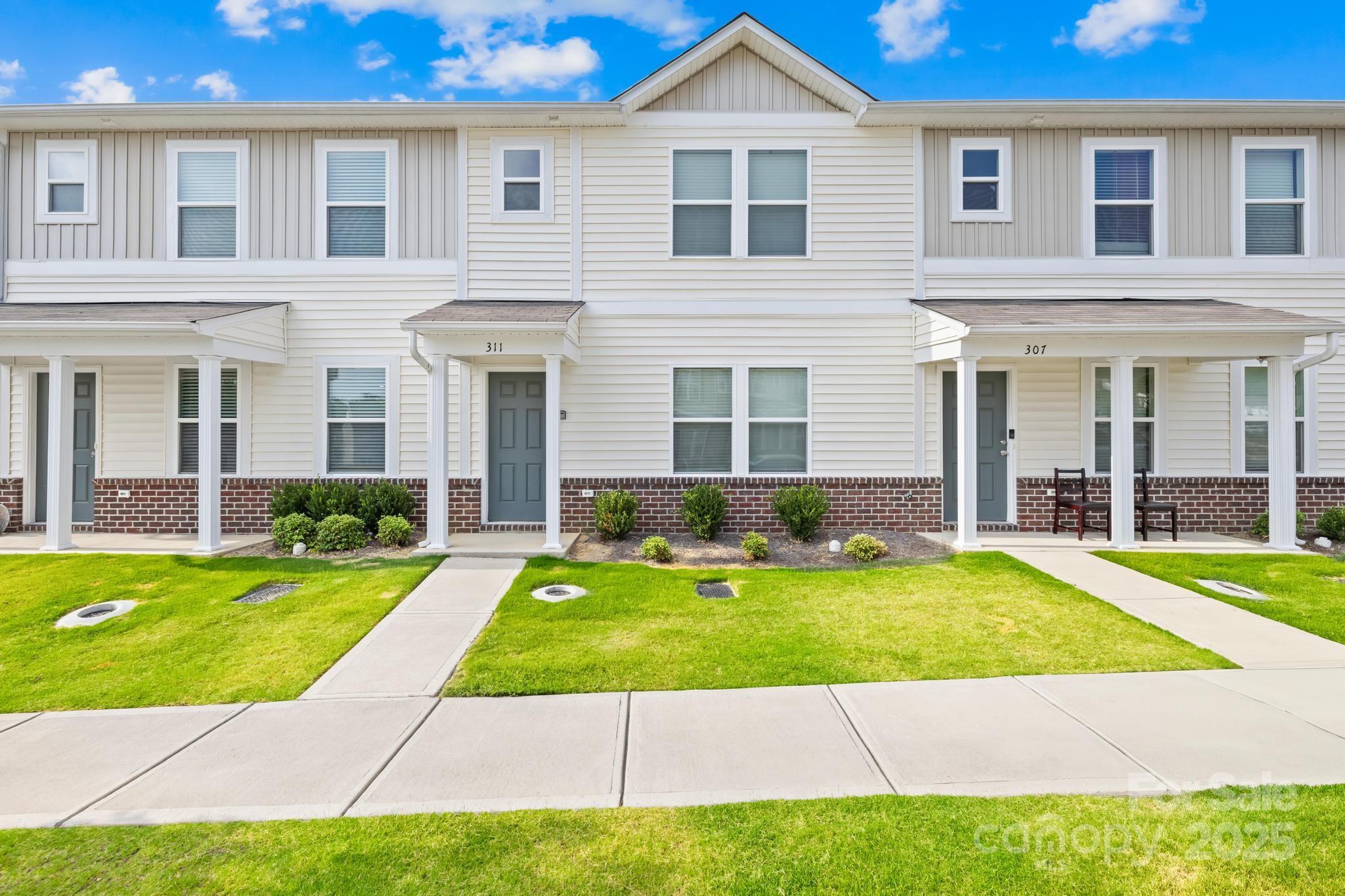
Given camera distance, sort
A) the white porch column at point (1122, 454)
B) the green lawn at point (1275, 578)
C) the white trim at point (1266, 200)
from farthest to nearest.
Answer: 1. the white trim at point (1266, 200)
2. the white porch column at point (1122, 454)
3. the green lawn at point (1275, 578)

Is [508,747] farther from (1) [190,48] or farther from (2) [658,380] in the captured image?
(1) [190,48]

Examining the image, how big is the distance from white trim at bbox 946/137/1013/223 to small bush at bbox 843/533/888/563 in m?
5.32

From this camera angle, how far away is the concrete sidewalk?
3.36 metres

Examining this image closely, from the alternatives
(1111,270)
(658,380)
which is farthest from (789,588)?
(1111,270)

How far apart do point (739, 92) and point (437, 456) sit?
707cm

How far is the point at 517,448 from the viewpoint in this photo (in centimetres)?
1030

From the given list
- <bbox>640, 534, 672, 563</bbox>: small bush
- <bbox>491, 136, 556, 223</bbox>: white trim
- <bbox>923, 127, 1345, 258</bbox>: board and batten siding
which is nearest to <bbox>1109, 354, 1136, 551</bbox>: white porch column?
<bbox>923, 127, 1345, 258</bbox>: board and batten siding

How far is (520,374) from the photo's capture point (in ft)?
33.8

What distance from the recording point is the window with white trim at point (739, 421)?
1020 cm

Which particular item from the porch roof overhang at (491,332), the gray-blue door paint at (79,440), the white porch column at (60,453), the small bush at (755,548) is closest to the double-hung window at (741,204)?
the porch roof overhang at (491,332)

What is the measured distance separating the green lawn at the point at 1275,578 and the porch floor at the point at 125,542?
11513 millimetres

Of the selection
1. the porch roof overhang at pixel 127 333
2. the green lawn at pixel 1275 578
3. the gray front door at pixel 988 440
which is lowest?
the green lawn at pixel 1275 578

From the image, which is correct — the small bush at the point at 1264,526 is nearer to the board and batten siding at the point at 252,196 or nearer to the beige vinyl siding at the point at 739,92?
the beige vinyl siding at the point at 739,92

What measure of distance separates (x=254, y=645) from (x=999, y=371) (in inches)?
404
